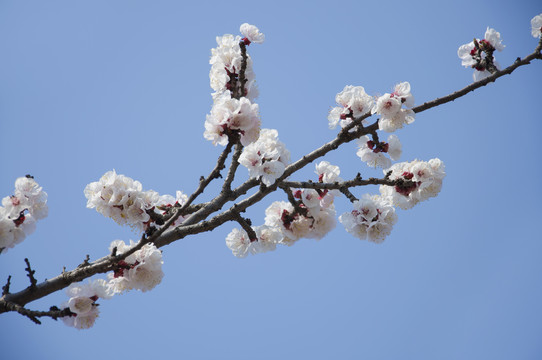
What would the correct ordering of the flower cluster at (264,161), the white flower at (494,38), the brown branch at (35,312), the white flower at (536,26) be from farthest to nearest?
the white flower at (494,38) < the white flower at (536,26) < the flower cluster at (264,161) < the brown branch at (35,312)

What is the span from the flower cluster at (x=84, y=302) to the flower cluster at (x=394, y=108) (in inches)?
106

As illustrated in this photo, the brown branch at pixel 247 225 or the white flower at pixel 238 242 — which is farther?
the white flower at pixel 238 242

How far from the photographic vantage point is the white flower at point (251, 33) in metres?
4.27

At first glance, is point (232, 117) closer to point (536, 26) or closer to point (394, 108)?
point (394, 108)

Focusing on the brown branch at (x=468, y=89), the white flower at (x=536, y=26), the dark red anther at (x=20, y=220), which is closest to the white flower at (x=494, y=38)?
the white flower at (x=536, y=26)

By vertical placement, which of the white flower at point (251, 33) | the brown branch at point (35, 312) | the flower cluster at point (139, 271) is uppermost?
the white flower at point (251, 33)

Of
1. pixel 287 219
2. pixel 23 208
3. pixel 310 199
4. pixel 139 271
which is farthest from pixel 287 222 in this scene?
pixel 23 208

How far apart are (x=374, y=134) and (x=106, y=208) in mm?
2515

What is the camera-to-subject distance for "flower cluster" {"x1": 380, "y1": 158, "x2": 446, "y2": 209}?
4.27m

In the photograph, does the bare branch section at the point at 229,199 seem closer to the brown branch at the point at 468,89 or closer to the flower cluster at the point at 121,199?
the brown branch at the point at 468,89

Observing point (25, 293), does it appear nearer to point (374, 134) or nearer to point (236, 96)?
point (236, 96)

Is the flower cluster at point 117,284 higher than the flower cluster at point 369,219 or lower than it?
lower

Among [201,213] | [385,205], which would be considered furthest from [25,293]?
[385,205]

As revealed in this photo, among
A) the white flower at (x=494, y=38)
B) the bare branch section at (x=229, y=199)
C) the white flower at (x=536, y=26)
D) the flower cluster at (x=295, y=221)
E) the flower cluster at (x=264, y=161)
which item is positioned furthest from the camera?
the white flower at (x=494, y=38)
